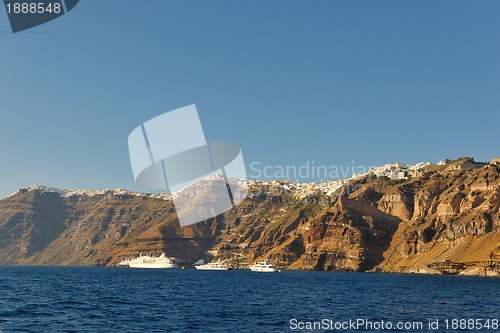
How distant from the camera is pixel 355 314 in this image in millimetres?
60125

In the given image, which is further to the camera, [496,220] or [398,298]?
[496,220]

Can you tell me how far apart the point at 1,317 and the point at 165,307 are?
19447 millimetres

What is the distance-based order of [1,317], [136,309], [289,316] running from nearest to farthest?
[1,317], [289,316], [136,309]

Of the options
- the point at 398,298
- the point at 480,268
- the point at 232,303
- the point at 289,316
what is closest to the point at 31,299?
the point at 232,303

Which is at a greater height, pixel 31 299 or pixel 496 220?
pixel 31 299

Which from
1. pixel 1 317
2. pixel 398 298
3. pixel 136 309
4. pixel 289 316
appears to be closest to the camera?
pixel 1 317

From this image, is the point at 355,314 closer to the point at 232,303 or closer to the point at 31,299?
the point at 232,303

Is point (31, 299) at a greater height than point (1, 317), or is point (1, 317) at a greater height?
point (1, 317)

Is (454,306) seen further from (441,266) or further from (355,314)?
(441,266)

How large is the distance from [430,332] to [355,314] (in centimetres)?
1316

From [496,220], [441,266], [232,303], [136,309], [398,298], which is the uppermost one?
[136,309]

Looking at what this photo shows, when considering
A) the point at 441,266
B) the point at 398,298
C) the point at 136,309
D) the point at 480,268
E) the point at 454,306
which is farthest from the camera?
the point at 441,266

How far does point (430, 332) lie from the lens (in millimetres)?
47969

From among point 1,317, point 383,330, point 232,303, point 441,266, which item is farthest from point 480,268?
point 1,317
